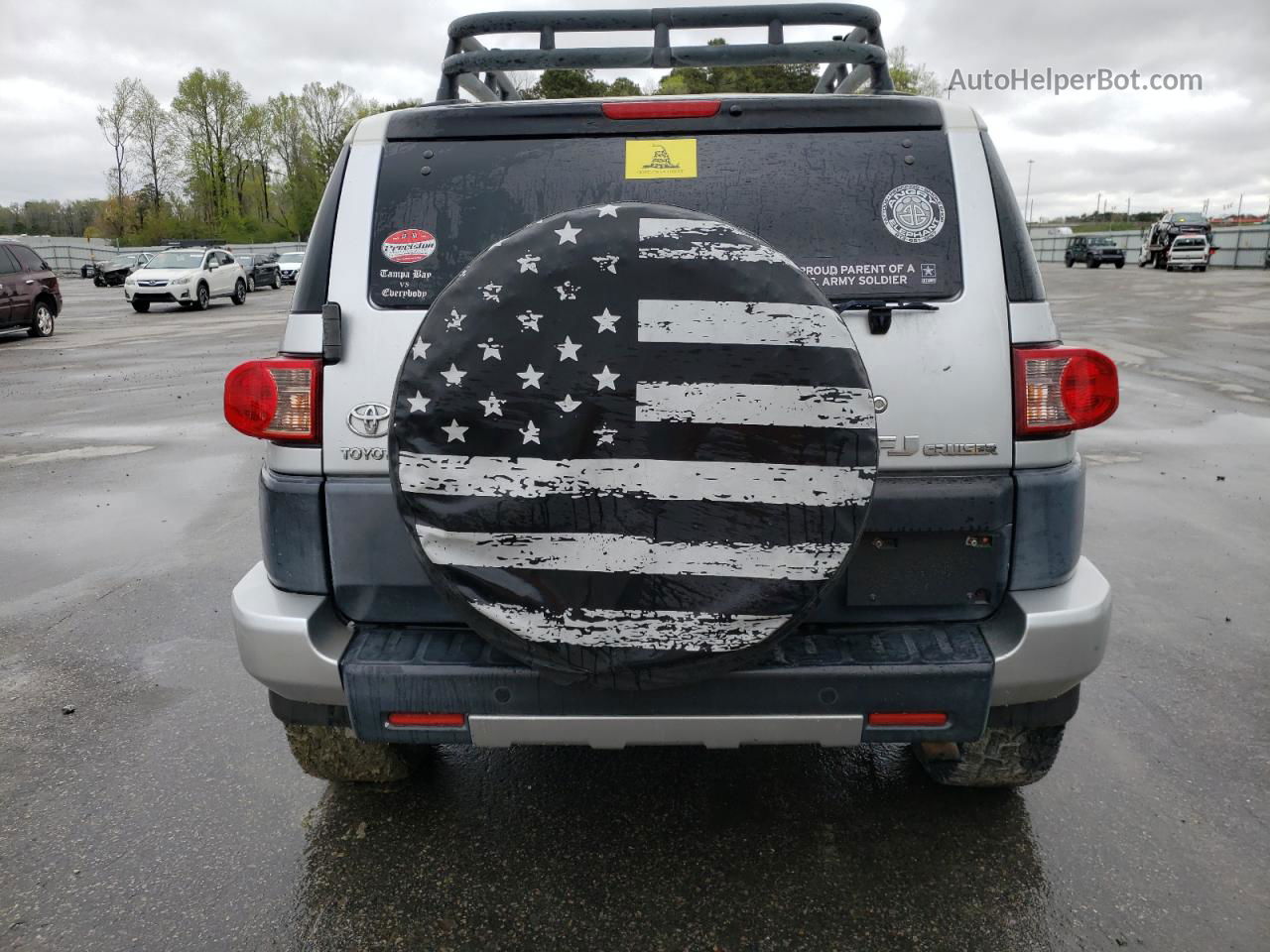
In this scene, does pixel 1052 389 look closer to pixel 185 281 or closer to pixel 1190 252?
pixel 185 281

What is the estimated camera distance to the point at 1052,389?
7.82 ft

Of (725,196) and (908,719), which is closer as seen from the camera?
(908,719)

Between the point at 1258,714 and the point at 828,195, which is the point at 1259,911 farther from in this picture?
the point at 828,195

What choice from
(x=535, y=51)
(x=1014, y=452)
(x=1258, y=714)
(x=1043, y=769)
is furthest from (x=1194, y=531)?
(x=535, y=51)

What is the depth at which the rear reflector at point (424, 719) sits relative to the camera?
231 centimetres

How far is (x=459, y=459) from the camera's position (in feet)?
6.54

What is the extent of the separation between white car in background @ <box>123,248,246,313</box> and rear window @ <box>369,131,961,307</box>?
97.5 ft

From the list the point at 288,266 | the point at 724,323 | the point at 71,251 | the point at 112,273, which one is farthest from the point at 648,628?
the point at 71,251

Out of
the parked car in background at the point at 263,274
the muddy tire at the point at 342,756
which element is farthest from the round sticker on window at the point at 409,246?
the parked car in background at the point at 263,274

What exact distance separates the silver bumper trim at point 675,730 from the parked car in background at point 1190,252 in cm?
4821

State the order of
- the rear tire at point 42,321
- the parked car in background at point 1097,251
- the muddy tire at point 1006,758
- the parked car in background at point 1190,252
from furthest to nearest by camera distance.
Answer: the parked car in background at point 1097,251
the parked car in background at point 1190,252
the rear tire at point 42,321
the muddy tire at point 1006,758

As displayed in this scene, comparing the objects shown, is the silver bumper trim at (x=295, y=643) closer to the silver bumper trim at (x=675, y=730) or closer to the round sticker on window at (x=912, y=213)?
the silver bumper trim at (x=675, y=730)

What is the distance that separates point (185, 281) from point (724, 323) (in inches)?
1214

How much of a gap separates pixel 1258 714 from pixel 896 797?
164 centimetres
